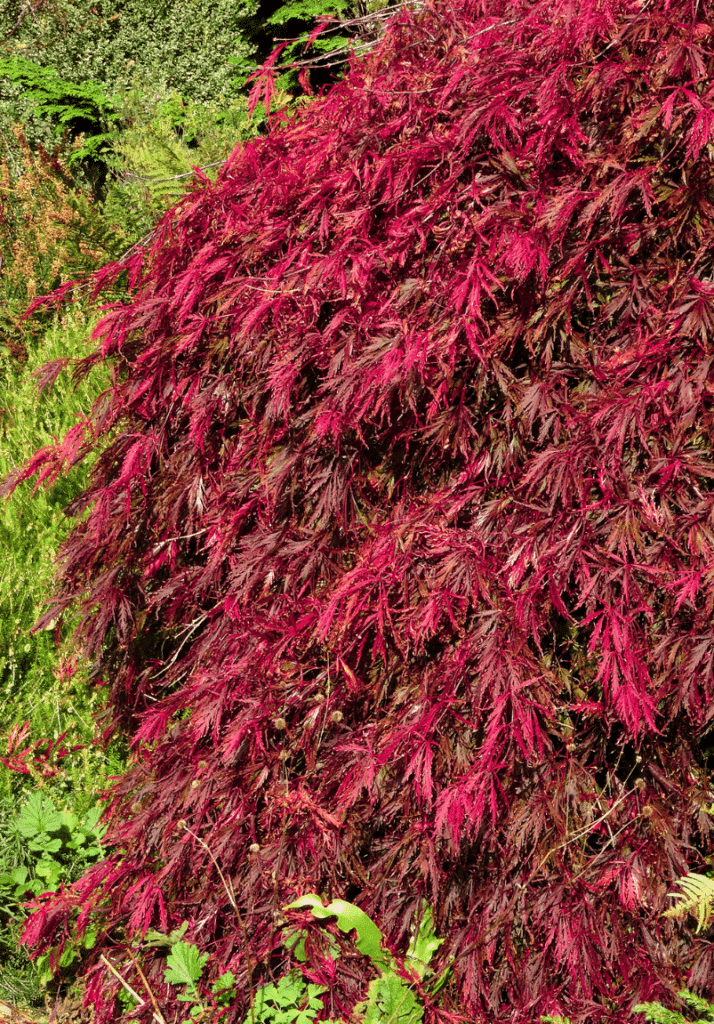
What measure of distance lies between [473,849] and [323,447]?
0.96 metres

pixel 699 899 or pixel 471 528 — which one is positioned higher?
pixel 471 528

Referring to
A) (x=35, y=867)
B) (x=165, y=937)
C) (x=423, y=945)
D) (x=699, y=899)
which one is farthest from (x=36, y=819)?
(x=699, y=899)

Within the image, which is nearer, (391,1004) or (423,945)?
(391,1004)

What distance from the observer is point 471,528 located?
2.02m

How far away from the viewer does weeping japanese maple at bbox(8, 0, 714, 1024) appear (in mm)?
1881

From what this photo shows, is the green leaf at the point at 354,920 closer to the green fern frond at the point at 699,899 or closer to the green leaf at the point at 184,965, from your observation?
the green leaf at the point at 184,965

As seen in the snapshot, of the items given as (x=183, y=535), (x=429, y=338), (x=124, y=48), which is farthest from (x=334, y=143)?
(x=124, y=48)

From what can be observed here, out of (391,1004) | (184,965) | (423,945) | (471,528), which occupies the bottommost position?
(423,945)

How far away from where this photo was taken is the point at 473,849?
2.06 meters

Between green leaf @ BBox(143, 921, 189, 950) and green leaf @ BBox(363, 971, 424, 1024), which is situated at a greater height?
green leaf @ BBox(143, 921, 189, 950)

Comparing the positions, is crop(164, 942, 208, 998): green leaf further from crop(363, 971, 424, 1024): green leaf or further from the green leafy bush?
the green leafy bush

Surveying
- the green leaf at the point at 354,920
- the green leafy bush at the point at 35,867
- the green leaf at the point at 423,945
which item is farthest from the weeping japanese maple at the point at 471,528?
the green leafy bush at the point at 35,867

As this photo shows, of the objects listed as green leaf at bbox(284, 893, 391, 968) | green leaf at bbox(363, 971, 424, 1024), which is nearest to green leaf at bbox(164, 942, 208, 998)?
green leaf at bbox(284, 893, 391, 968)

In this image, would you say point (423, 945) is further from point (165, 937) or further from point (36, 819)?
A: point (36, 819)
